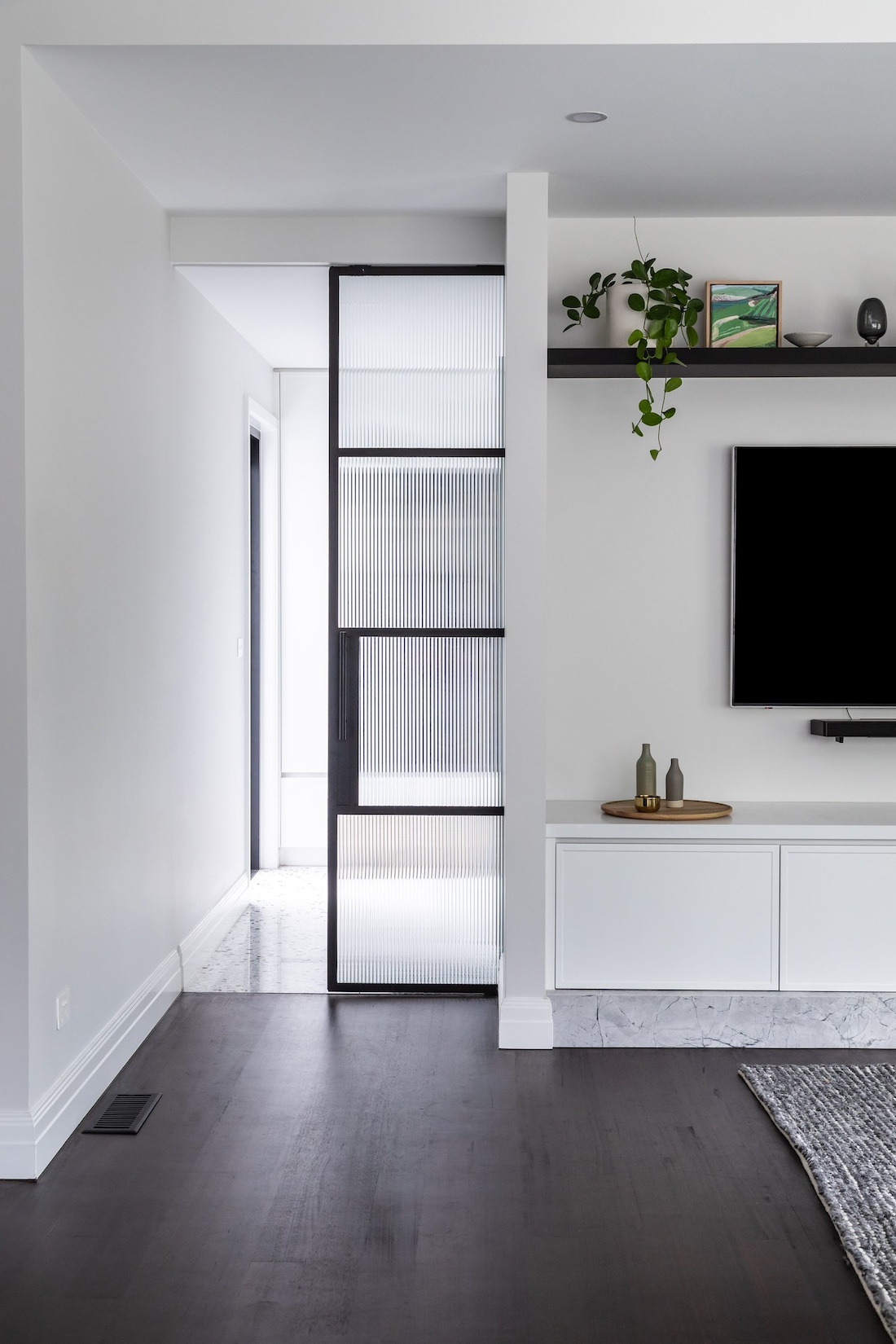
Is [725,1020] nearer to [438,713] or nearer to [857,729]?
[857,729]

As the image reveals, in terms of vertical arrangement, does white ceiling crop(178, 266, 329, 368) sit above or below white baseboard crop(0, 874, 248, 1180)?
above

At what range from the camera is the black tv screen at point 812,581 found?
413 cm

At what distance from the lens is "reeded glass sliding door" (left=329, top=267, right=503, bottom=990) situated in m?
4.16

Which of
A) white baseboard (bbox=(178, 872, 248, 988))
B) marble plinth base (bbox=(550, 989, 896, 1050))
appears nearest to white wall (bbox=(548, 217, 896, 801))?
A: marble plinth base (bbox=(550, 989, 896, 1050))

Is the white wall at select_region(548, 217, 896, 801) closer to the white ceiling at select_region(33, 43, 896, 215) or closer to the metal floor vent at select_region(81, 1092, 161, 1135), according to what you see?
the white ceiling at select_region(33, 43, 896, 215)

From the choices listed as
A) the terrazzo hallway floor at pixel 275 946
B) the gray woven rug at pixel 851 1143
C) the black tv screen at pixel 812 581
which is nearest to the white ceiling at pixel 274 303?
the black tv screen at pixel 812 581

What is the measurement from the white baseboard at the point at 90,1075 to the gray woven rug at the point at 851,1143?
1.81 metres

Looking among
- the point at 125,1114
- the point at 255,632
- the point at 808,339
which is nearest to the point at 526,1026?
the point at 125,1114

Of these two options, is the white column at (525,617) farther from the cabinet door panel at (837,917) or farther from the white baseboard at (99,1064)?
the white baseboard at (99,1064)

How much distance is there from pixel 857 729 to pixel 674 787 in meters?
0.65

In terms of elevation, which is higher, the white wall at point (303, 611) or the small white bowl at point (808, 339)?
the small white bowl at point (808, 339)

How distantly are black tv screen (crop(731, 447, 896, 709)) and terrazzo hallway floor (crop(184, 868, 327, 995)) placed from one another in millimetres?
1870

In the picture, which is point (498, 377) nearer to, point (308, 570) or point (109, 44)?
point (109, 44)

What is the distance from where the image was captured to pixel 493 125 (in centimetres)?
329
